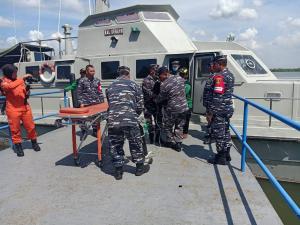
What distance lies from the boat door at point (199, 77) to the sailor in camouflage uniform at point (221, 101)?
2638 mm

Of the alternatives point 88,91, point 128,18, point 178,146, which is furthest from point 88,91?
point 128,18

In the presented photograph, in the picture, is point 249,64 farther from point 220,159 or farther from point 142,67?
point 220,159

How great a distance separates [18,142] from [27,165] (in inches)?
24.2

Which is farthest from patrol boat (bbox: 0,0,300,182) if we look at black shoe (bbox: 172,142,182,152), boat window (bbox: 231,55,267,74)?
black shoe (bbox: 172,142,182,152)

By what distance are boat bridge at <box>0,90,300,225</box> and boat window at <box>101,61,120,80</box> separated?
3.61m

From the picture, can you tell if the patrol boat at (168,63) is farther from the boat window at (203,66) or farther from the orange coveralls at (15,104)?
the orange coveralls at (15,104)

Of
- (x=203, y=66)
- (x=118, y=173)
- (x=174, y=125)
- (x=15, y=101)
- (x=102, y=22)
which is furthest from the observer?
(x=102, y=22)

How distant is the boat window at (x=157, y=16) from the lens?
817 cm

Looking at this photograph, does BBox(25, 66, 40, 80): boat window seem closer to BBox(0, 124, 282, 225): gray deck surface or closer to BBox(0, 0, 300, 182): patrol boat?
BBox(0, 0, 300, 182): patrol boat

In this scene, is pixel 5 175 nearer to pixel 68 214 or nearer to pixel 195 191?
pixel 68 214

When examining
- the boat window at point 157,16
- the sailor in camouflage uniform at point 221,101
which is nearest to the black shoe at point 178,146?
the sailor in camouflage uniform at point 221,101

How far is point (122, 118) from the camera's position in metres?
3.97

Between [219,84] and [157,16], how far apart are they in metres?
4.83

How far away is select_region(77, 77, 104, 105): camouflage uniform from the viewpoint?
5.85 meters
